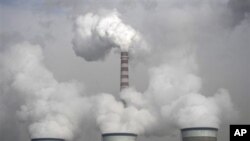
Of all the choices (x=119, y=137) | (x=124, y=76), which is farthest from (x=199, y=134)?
(x=124, y=76)

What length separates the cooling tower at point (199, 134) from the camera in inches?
Result: 2382

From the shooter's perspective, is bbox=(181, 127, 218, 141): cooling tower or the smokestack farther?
the smokestack

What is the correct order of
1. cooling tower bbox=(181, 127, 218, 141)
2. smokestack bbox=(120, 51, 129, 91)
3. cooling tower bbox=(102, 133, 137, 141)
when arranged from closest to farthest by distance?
cooling tower bbox=(181, 127, 218, 141)
cooling tower bbox=(102, 133, 137, 141)
smokestack bbox=(120, 51, 129, 91)

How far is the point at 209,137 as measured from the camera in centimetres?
6088

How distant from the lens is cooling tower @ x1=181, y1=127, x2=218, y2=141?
6050 centimetres

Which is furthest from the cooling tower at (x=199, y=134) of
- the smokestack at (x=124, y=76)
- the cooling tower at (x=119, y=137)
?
the smokestack at (x=124, y=76)

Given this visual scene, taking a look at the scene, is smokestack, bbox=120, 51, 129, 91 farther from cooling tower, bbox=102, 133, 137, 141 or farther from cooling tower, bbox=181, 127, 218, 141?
cooling tower, bbox=181, 127, 218, 141

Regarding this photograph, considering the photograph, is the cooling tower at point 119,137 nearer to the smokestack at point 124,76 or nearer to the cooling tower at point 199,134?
the cooling tower at point 199,134

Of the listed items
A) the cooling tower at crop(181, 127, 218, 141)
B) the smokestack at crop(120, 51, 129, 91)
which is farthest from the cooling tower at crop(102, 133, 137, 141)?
the smokestack at crop(120, 51, 129, 91)

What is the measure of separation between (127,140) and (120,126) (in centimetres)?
489

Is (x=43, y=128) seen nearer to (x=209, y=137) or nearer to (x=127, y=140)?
(x=127, y=140)

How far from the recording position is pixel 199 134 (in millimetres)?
60625

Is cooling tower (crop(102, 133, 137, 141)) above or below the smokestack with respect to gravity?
below

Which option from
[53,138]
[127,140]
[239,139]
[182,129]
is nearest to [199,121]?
[182,129]
